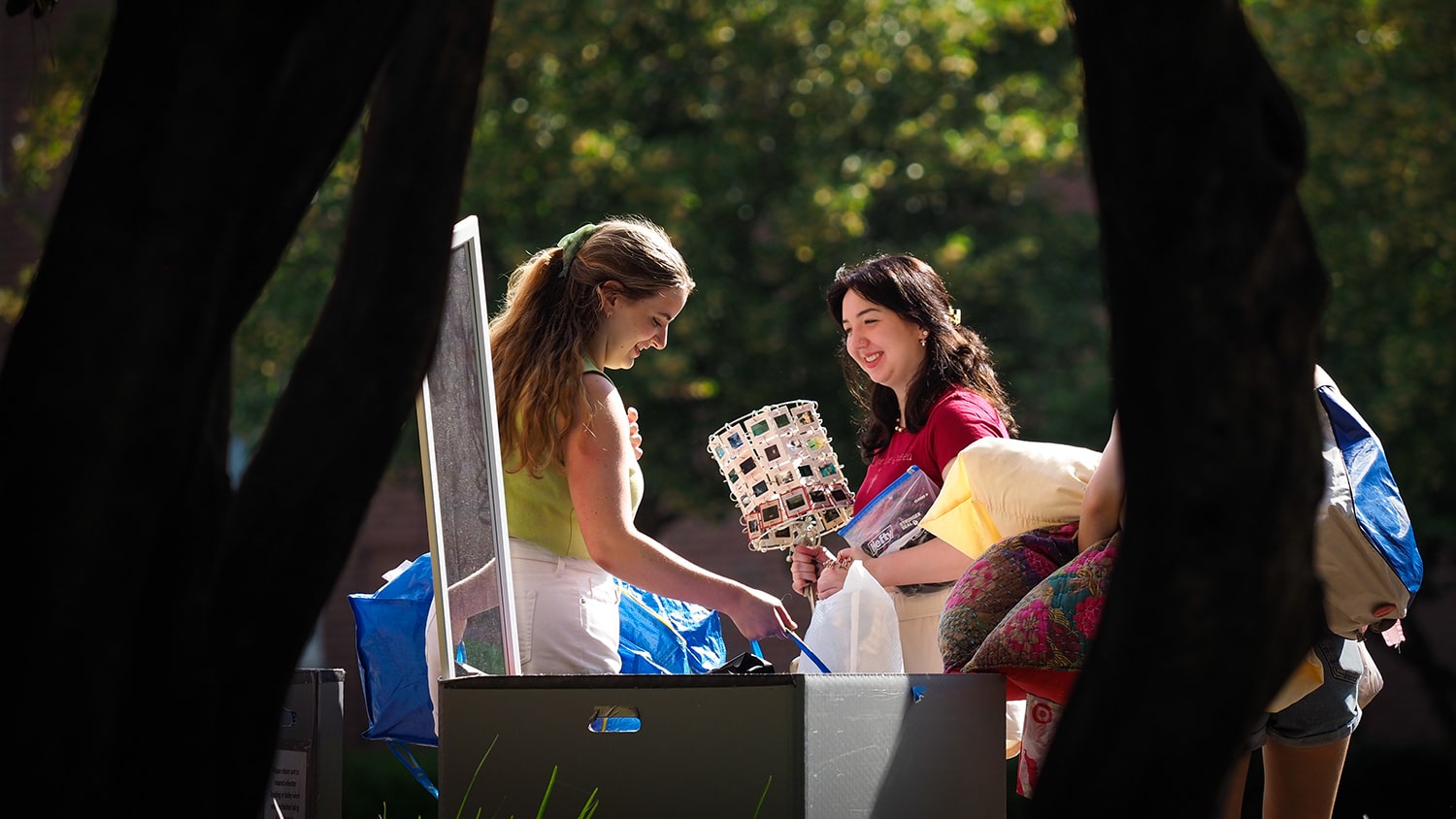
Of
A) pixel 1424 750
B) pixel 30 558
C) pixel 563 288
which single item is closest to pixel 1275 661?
pixel 30 558

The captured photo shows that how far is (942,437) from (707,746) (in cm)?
A: 175

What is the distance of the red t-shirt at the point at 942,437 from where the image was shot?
162 inches

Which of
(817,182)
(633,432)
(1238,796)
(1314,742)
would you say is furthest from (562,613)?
(817,182)

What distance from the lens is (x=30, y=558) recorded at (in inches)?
61.9

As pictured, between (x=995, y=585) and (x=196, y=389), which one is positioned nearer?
(x=196, y=389)

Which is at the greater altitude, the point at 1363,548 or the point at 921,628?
the point at 1363,548

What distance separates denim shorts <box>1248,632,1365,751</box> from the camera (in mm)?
3232

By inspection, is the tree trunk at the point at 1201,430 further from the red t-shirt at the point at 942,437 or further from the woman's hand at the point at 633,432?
the red t-shirt at the point at 942,437

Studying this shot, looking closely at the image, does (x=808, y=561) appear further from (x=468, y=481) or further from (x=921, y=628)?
(x=468, y=481)

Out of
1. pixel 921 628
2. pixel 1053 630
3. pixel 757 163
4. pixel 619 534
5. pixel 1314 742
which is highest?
pixel 757 163

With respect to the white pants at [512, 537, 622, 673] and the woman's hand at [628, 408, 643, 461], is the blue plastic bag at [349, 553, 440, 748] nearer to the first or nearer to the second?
the white pants at [512, 537, 622, 673]

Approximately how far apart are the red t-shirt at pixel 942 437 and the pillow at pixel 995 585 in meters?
0.95

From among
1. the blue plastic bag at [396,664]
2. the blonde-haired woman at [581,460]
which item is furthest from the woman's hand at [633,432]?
the blue plastic bag at [396,664]

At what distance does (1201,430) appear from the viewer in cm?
150
